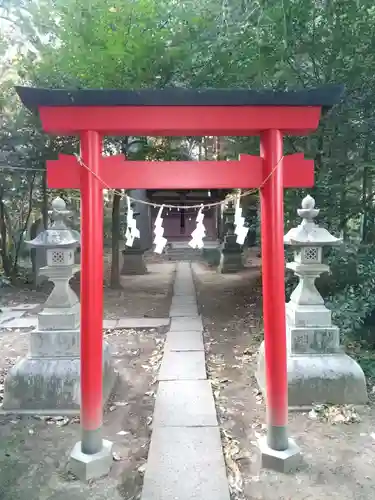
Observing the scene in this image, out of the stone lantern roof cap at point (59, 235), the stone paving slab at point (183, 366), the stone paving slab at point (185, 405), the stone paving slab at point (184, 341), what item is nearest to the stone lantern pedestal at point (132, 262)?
the stone paving slab at point (184, 341)

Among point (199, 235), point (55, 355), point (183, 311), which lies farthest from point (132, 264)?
point (199, 235)

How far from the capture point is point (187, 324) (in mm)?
7328

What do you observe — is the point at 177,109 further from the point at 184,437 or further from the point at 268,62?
the point at 268,62

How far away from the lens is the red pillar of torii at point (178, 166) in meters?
2.87

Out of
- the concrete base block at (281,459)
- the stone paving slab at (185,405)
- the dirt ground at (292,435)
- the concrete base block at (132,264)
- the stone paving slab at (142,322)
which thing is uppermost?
the concrete base block at (132,264)

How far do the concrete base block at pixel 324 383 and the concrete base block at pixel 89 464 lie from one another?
2028 mm

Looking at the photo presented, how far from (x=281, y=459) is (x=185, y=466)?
734mm

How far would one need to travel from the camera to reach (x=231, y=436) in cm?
369

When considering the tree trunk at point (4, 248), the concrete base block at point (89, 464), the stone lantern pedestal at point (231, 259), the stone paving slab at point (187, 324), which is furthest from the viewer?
the stone lantern pedestal at point (231, 259)

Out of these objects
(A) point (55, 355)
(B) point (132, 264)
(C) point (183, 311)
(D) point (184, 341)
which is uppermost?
(B) point (132, 264)

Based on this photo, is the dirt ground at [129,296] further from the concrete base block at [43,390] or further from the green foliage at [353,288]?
the concrete base block at [43,390]

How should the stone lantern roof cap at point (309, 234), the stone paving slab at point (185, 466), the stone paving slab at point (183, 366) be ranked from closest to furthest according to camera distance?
the stone paving slab at point (185, 466), the stone lantern roof cap at point (309, 234), the stone paving slab at point (183, 366)

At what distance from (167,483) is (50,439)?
4.50ft

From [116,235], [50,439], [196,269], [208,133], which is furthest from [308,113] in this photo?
[196,269]
